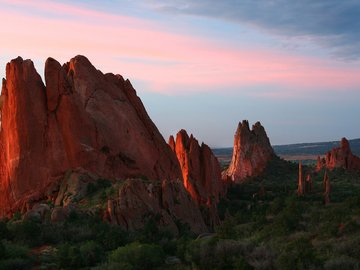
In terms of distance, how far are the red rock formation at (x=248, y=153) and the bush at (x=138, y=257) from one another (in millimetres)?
74347

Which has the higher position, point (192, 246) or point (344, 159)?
point (344, 159)

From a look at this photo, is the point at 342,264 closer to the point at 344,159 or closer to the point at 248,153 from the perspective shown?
the point at 248,153

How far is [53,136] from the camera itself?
35.5 metres

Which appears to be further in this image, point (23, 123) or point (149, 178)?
point (149, 178)

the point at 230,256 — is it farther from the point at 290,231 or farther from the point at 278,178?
the point at 278,178

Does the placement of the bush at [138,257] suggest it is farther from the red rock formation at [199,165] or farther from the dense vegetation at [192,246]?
the red rock formation at [199,165]

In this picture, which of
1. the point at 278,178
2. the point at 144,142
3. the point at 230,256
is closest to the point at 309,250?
the point at 230,256

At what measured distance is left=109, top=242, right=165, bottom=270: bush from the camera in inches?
677

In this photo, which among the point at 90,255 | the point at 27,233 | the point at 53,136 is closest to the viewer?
the point at 90,255

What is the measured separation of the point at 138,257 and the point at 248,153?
7932 cm

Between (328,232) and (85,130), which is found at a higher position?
(85,130)

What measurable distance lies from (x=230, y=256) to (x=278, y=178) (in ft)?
242

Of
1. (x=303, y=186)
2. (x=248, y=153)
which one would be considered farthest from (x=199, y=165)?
(x=248, y=153)

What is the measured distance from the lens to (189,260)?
17.4 meters
